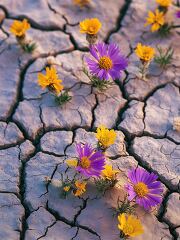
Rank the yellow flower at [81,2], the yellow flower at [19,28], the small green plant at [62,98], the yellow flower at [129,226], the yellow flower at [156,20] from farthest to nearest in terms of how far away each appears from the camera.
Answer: the yellow flower at [81,2] → the yellow flower at [156,20] → the yellow flower at [19,28] → the small green plant at [62,98] → the yellow flower at [129,226]

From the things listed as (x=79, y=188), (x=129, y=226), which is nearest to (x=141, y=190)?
(x=129, y=226)

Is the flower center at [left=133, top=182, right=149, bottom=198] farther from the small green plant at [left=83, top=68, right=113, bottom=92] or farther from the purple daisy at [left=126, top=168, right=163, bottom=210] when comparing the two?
the small green plant at [left=83, top=68, right=113, bottom=92]

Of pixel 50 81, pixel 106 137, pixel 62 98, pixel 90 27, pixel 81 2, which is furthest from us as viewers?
pixel 81 2

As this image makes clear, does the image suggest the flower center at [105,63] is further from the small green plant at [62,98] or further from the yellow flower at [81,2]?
the yellow flower at [81,2]

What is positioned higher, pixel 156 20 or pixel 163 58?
pixel 156 20

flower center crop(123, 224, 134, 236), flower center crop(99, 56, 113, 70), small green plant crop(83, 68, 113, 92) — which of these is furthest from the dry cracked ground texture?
flower center crop(99, 56, 113, 70)

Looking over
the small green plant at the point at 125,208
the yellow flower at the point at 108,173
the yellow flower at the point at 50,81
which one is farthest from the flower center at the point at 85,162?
the yellow flower at the point at 50,81

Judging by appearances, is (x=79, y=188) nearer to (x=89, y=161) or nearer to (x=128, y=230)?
(x=89, y=161)
